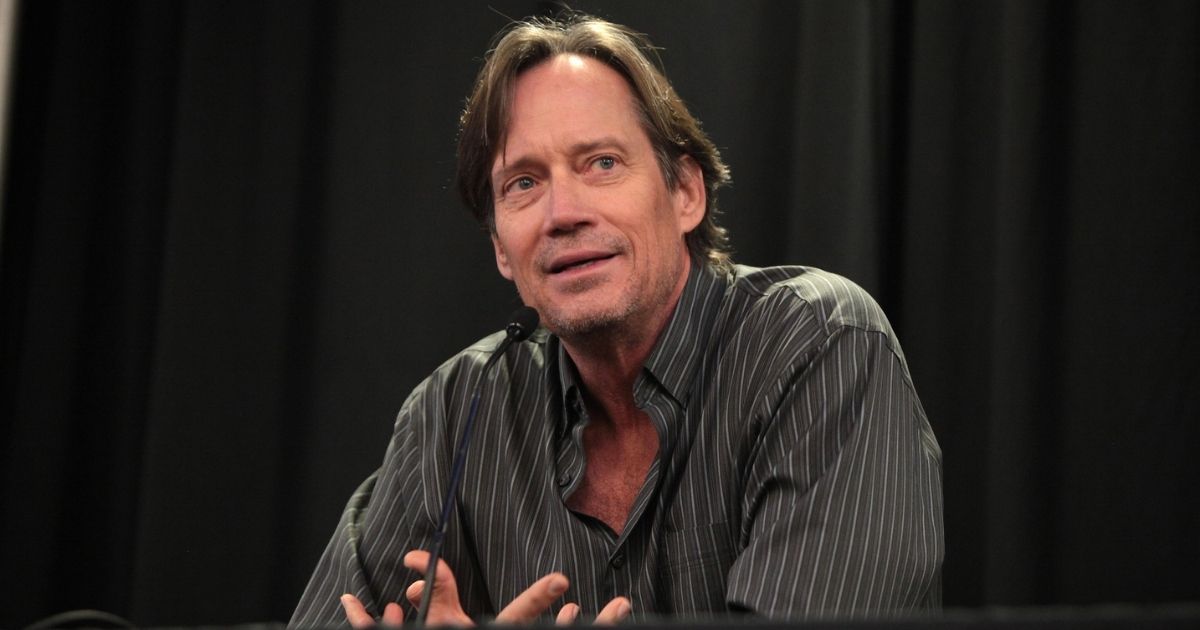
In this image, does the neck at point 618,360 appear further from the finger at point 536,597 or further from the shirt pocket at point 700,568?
the finger at point 536,597

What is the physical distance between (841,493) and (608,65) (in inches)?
37.1

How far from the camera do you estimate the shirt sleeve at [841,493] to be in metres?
1.49

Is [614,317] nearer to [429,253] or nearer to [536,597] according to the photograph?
[536,597]

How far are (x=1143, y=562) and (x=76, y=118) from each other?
2.60 metres

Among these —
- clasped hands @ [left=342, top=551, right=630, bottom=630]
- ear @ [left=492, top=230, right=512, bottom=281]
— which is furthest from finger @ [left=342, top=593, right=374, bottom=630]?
ear @ [left=492, top=230, right=512, bottom=281]

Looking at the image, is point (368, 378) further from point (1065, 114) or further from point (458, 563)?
point (1065, 114)

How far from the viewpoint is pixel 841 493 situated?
1.54m

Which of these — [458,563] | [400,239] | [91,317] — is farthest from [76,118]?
[458,563]

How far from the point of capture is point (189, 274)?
2820mm

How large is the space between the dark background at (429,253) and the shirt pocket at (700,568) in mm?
744

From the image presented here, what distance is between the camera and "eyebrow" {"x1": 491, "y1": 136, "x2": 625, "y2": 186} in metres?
1.99

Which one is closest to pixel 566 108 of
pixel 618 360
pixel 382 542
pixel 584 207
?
pixel 584 207

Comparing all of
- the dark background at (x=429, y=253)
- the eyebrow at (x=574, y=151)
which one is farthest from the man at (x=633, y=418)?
the dark background at (x=429, y=253)

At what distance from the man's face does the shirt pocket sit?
1.21 feet
